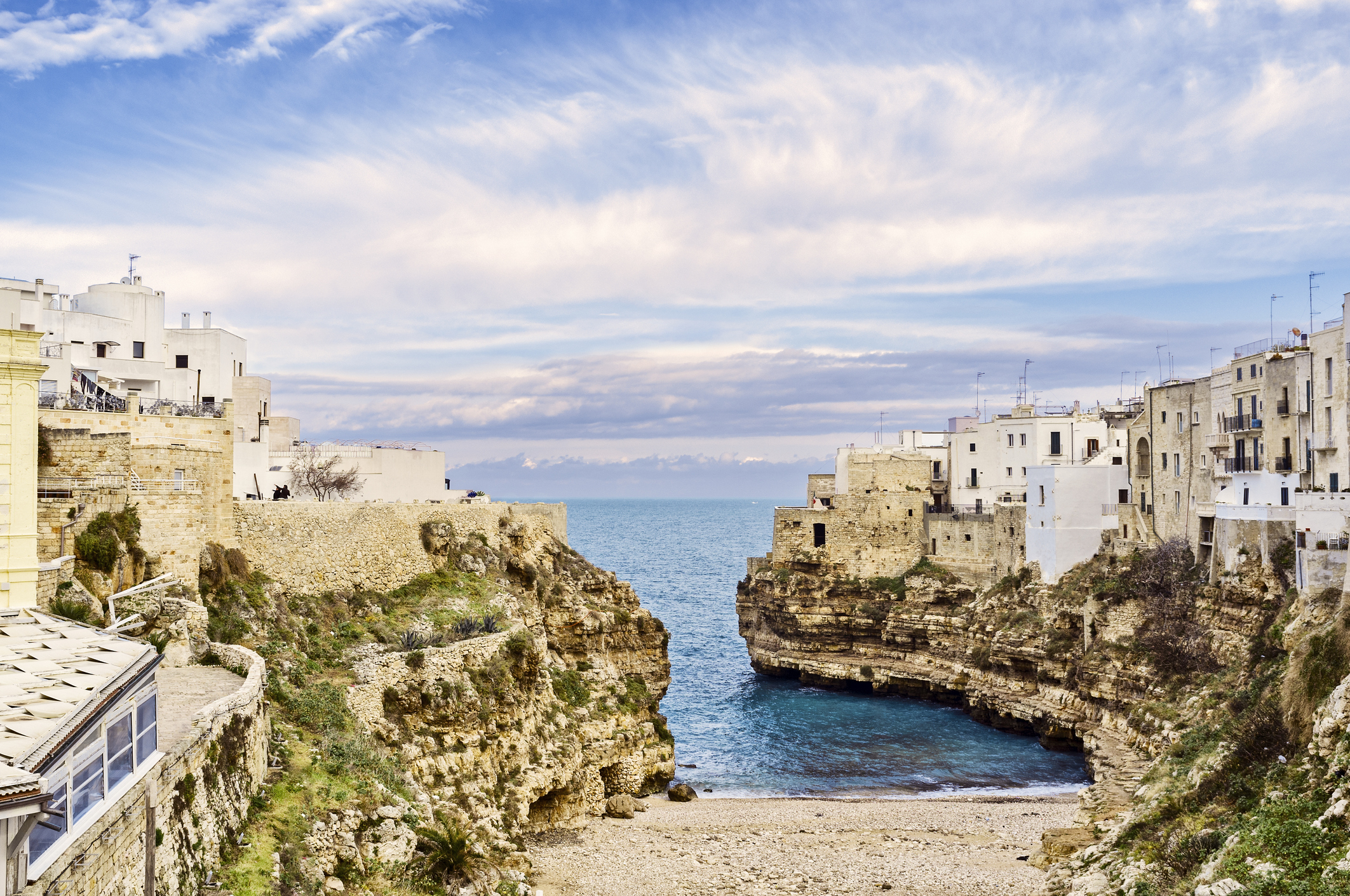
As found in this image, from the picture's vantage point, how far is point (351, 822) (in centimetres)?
1889

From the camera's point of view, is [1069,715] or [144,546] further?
[1069,715]

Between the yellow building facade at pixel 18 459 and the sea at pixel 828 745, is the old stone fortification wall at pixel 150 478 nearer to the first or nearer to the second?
the yellow building facade at pixel 18 459

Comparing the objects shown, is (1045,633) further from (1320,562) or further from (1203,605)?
(1320,562)

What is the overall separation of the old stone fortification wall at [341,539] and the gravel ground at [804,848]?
10578 millimetres

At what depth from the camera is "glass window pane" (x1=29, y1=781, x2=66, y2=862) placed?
10.0 metres

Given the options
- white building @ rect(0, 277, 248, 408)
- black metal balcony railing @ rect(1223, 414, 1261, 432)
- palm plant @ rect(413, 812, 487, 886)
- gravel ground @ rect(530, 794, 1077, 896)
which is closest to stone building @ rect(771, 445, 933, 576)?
black metal balcony railing @ rect(1223, 414, 1261, 432)

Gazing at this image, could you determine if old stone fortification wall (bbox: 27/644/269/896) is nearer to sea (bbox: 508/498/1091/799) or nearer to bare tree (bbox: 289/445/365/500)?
bare tree (bbox: 289/445/365/500)

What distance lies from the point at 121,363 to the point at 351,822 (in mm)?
24575

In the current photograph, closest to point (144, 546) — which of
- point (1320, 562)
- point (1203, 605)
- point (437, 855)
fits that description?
point (437, 855)

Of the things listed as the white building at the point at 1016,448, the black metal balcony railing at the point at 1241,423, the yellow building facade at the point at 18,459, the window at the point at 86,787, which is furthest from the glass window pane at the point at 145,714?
the white building at the point at 1016,448

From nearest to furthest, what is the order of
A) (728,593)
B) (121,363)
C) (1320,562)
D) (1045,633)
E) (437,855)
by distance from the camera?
(437,855) → (1320,562) → (121,363) → (1045,633) → (728,593)

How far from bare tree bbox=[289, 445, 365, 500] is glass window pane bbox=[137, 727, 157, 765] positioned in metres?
30.1

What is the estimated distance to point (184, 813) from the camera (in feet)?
46.3

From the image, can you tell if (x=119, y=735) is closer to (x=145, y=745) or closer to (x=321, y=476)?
(x=145, y=745)
